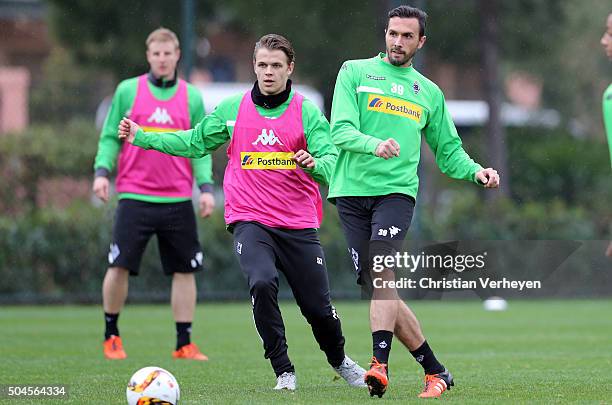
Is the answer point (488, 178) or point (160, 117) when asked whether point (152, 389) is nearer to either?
point (488, 178)

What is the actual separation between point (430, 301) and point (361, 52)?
12.3 feet

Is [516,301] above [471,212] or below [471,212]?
below

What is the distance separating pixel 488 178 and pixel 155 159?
349cm

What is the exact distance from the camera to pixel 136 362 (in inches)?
369

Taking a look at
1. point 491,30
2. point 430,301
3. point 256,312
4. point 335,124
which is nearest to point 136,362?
point 256,312

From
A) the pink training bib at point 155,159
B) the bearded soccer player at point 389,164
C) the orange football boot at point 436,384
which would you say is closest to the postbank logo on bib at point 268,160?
the bearded soccer player at point 389,164

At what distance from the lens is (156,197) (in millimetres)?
9797

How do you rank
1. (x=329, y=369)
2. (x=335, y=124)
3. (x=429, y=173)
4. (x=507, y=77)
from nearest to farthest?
(x=335, y=124), (x=329, y=369), (x=429, y=173), (x=507, y=77)

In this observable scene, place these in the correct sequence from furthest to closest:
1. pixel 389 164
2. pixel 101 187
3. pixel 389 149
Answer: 1. pixel 101 187
2. pixel 389 164
3. pixel 389 149

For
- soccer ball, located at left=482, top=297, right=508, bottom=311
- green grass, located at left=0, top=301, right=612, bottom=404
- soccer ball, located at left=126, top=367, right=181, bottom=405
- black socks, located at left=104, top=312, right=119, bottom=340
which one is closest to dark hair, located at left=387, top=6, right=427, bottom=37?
green grass, located at left=0, top=301, right=612, bottom=404

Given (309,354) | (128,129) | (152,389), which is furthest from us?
(309,354)

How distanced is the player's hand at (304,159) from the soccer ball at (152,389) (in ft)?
4.72

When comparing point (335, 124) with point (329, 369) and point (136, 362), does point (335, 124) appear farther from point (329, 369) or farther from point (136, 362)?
point (136, 362)

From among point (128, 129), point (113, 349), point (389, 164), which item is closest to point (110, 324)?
point (113, 349)
